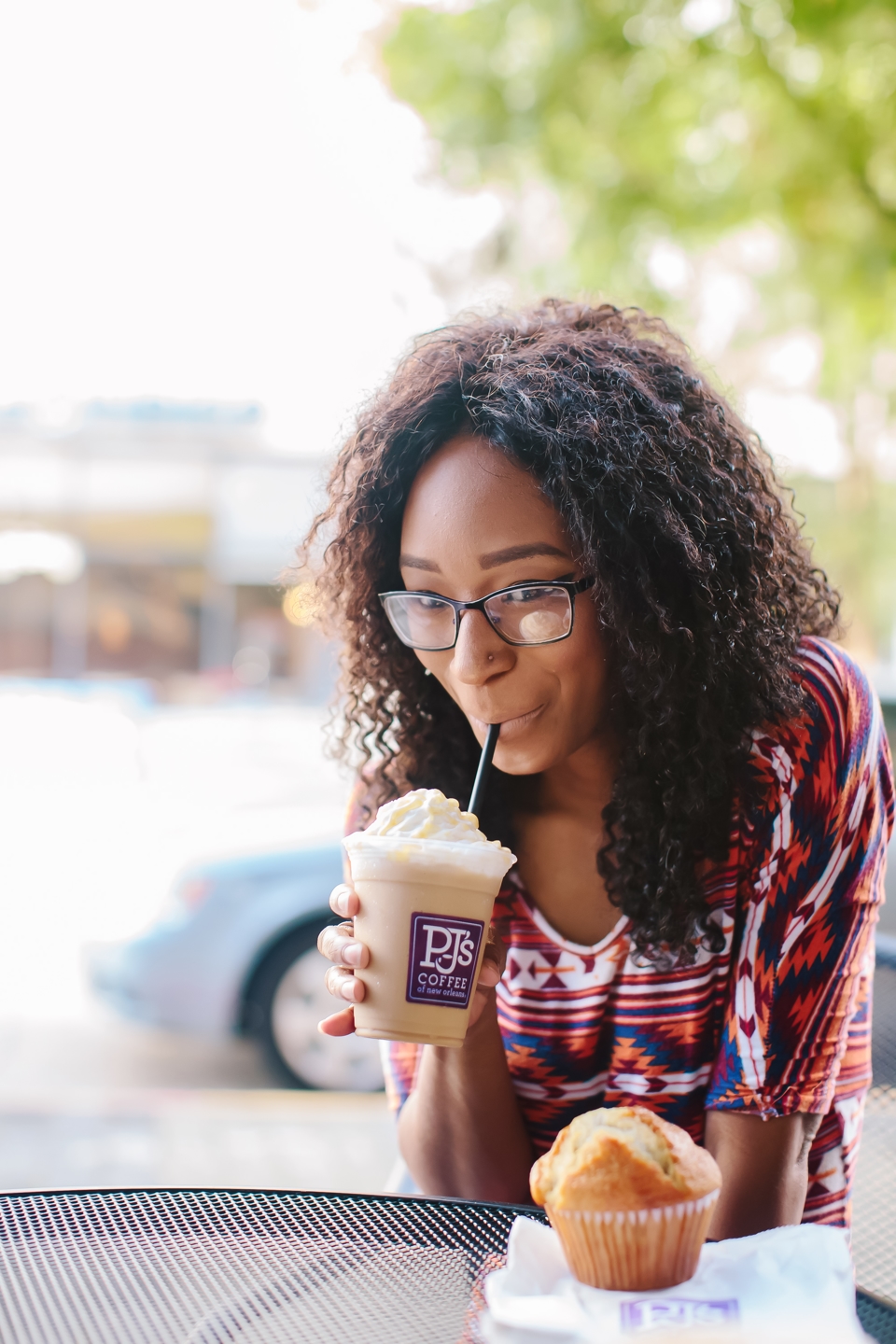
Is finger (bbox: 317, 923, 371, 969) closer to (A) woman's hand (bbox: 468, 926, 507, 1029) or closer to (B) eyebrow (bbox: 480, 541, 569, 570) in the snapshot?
(A) woman's hand (bbox: 468, 926, 507, 1029)

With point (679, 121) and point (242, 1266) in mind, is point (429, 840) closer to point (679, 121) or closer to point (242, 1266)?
point (242, 1266)

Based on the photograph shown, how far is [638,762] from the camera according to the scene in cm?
150

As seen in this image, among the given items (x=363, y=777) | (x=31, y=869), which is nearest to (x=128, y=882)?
(x=31, y=869)

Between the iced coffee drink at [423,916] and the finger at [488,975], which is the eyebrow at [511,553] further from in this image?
the finger at [488,975]

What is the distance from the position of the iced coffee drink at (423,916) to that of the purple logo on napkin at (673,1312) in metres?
0.40

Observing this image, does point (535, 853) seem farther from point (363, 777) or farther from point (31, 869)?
point (31, 869)

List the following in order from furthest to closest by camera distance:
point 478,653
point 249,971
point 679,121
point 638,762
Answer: point 679,121 → point 249,971 → point 638,762 → point 478,653

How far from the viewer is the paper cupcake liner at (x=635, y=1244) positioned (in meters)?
0.99

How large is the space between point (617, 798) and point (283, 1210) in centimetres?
64

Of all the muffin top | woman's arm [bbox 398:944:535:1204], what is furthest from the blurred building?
the muffin top

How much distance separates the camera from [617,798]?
1519 mm

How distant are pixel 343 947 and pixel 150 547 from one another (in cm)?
1299

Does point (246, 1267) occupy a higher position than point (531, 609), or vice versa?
point (531, 609)

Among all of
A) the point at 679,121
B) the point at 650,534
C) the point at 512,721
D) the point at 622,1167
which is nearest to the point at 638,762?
the point at 512,721
